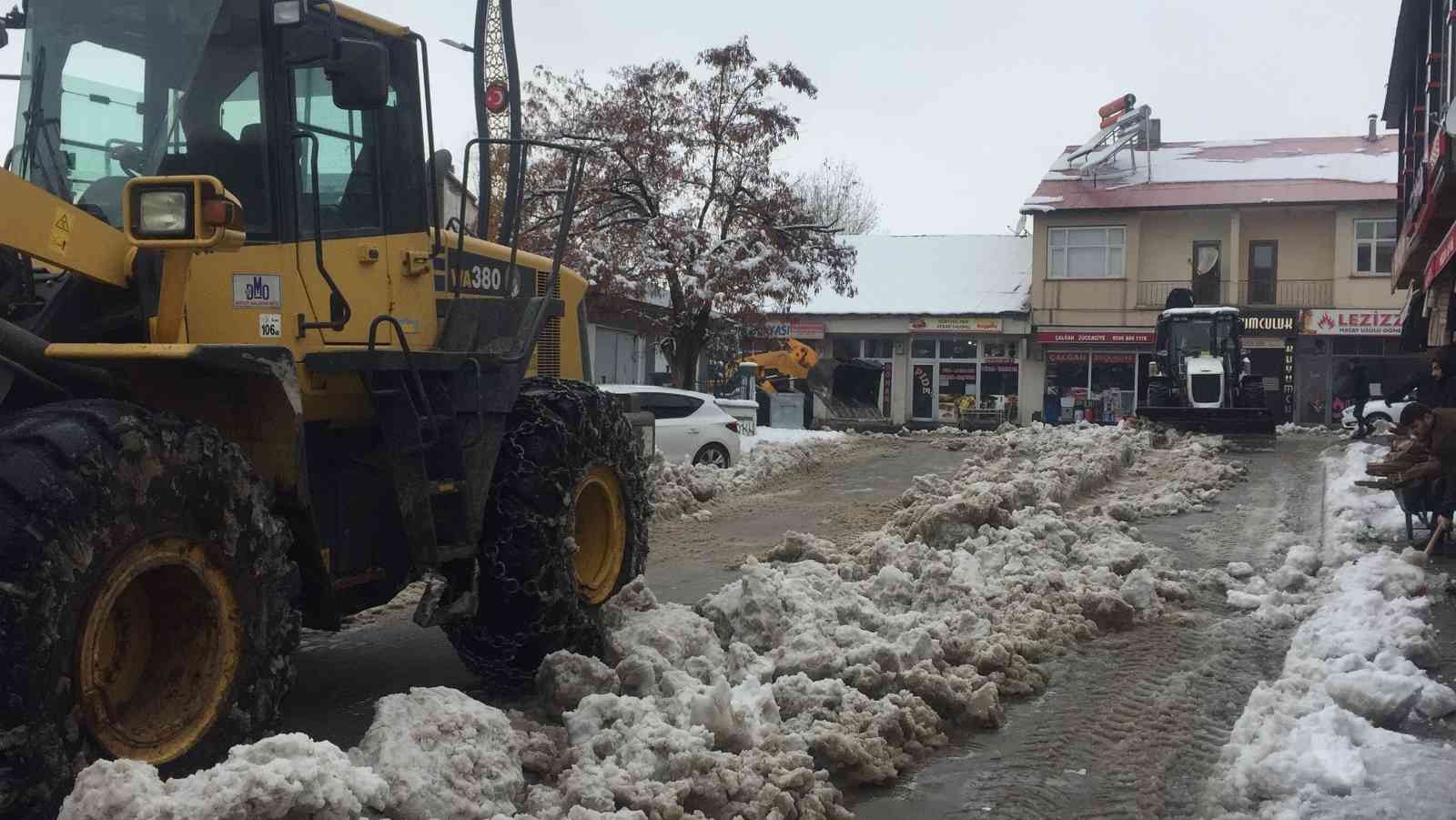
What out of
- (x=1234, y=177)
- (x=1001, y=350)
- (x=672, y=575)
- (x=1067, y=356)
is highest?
(x=1234, y=177)

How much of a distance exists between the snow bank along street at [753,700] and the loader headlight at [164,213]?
5.35 feet

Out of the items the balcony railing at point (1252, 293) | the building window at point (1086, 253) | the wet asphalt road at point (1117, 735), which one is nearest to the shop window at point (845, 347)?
the building window at point (1086, 253)

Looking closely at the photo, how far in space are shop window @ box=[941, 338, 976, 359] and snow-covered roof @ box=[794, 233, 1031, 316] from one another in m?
1.09

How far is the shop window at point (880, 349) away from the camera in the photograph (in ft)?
143

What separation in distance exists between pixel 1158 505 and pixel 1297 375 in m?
28.4

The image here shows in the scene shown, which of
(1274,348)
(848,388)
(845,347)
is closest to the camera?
(848,388)

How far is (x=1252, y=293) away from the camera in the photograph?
40438 mm

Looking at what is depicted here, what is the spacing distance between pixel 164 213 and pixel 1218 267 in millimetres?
39943

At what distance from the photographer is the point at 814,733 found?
5.21 meters

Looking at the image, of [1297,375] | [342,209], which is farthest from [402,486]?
[1297,375]

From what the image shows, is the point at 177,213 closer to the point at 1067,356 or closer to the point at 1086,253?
the point at 1086,253

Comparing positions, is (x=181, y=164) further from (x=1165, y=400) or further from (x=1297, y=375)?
(x=1297, y=375)

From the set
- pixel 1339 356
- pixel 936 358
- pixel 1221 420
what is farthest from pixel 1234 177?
pixel 1221 420

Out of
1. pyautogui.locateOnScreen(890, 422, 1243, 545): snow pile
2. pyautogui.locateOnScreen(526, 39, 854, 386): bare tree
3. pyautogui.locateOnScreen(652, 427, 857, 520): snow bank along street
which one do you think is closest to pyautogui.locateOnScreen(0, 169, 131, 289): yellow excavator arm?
pyautogui.locateOnScreen(890, 422, 1243, 545): snow pile
